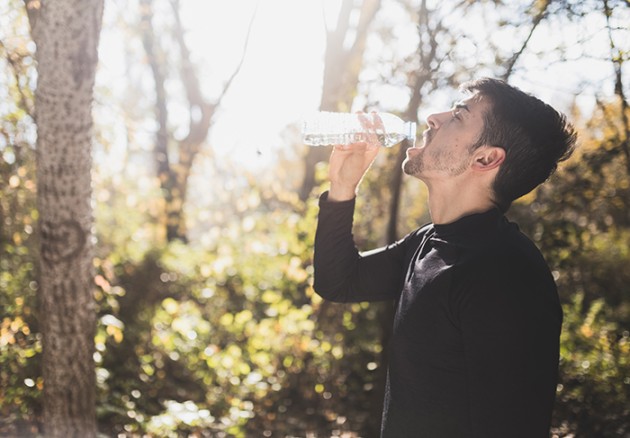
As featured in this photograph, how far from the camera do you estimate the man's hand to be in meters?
2.29

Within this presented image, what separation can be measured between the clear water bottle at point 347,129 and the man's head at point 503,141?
0.41 metres

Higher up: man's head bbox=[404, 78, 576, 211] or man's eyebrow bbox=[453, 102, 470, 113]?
man's eyebrow bbox=[453, 102, 470, 113]

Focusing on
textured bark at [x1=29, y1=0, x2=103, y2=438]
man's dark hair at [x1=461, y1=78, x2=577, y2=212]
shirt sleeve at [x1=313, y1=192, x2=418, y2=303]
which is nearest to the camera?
man's dark hair at [x1=461, y1=78, x2=577, y2=212]

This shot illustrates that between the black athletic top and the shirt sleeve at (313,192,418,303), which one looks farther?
the shirt sleeve at (313,192,418,303)

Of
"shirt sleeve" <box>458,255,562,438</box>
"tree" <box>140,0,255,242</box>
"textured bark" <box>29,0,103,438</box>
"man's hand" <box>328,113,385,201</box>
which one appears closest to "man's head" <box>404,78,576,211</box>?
"man's hand" <box>328,113,385,201</box>

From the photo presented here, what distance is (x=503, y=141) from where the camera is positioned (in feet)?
6.18

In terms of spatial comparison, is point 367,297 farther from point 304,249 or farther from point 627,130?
point 304,249

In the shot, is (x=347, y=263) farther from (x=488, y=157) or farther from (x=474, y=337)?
(x=474, y=337)

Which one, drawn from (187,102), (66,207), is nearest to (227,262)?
(66,207)

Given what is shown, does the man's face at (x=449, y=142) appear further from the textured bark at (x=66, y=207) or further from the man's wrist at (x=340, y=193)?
the textured bark at (x=66, y=207)

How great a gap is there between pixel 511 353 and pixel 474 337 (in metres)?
0.10

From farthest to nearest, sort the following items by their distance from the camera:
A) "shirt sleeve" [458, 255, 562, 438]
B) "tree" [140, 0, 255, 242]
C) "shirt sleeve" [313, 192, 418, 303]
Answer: "tree" [140, 0, 255, 242] → "shirt sleeve" [313, 192, 418, 303] → "shirt sleeve" [458, 255, 562, 438]

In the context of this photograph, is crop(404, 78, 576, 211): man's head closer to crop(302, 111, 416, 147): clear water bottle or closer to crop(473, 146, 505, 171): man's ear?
crop(473, 146, 505, 171): man's ear

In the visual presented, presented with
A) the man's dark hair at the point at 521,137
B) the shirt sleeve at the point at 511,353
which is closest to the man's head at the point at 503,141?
the man's dark hair at the point at 521,137
